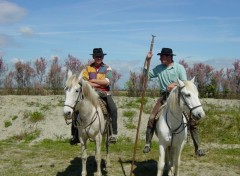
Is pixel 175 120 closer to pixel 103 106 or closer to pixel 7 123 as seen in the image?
pixel 103 106

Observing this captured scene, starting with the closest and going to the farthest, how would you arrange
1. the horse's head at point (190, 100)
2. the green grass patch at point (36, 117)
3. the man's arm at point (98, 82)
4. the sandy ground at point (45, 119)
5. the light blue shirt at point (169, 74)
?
1. the horse's head at point (190, 100)
2. the light blue shirt at point (169, 74)
3. the man's arm at point (98, 82)
4. the sandy ground at point (45, 119)
5. the green grass patch at point (36, 117)

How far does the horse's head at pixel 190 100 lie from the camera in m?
5.66

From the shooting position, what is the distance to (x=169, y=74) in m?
7.01

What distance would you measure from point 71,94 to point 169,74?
196 cm

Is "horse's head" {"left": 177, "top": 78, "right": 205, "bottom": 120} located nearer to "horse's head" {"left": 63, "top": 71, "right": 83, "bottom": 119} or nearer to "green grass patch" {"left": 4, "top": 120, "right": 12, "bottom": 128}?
"horse's head" {"left": 63, "top": 71, "right": 83, "bottom": 119}

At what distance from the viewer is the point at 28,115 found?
14.3m

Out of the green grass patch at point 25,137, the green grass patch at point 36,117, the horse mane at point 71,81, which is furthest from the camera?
the green grass patch at point 36,117

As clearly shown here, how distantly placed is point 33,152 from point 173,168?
4.80m

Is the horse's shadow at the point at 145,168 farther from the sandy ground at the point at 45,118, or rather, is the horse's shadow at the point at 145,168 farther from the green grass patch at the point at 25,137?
the green grass patch at the point at 25,137

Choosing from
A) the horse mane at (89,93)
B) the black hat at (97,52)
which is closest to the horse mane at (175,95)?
the horse mane at (89,93)

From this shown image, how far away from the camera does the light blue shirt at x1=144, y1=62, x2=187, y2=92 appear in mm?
6992

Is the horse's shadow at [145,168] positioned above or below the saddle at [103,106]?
below

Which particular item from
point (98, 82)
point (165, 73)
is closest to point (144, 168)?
point (98, 82)

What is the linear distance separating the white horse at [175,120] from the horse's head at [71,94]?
5.05ft
